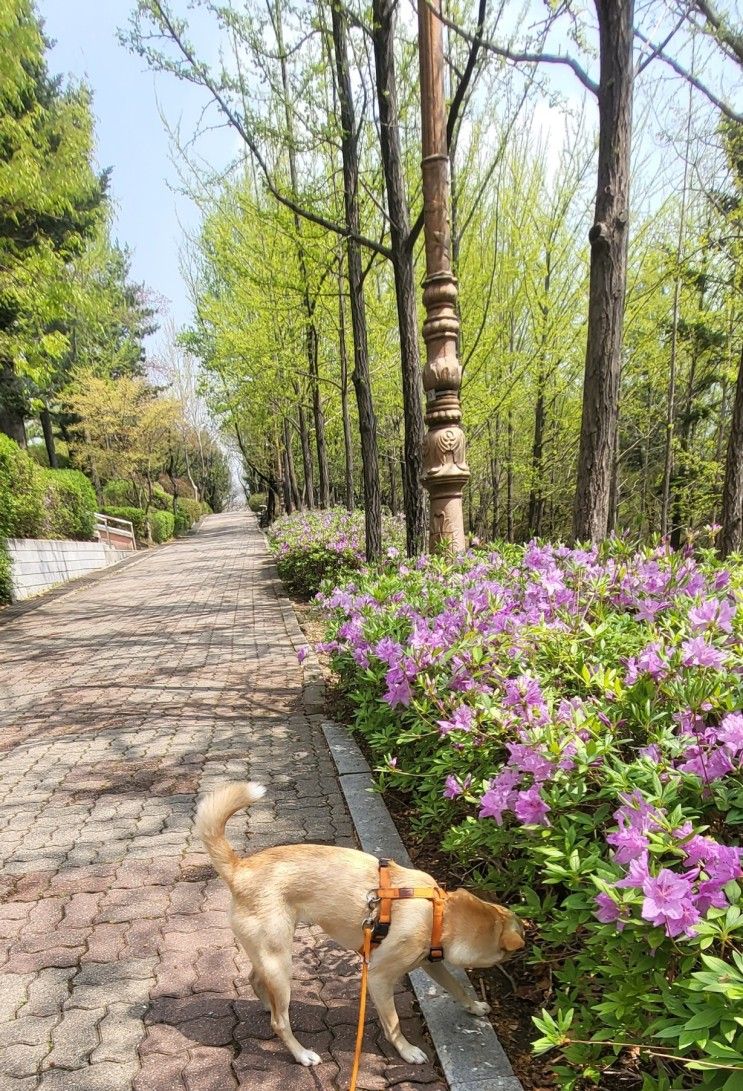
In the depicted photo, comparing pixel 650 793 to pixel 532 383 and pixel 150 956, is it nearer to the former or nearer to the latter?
pixel 150 956

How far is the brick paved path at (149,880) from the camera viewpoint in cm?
206

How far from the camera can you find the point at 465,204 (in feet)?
42.9

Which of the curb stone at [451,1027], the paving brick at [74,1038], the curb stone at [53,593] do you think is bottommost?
the curb stone at [53,593]

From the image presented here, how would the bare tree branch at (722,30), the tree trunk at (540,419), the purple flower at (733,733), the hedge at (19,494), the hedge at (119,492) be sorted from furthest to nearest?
the hedge at (119,492)
the tree trunk at (540,419)
the hedge at (19,494)
the bare tree branch at (722,30)
the purple flower at (733,733)

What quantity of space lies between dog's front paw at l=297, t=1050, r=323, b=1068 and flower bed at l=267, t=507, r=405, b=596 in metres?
6.40

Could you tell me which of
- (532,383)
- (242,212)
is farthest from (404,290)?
(532,383)

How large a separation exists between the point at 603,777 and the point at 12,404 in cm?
2182

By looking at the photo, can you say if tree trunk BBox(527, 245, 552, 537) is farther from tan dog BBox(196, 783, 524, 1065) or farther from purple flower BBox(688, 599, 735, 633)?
tan dog BBox(196, 783, 524, 1065)

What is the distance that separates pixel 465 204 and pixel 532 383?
18.5 ft

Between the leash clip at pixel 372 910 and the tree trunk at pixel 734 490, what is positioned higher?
the tree trunk at pixel 734 490

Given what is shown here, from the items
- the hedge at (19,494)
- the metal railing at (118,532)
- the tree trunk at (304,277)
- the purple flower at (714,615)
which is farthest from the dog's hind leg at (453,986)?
the metal railing at (118,532)

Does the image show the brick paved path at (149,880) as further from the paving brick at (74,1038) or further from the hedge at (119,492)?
the hedge at (119,492)

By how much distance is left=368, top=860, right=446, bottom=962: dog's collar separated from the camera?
1.91 meters

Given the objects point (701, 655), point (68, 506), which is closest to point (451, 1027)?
point (701, 655)
